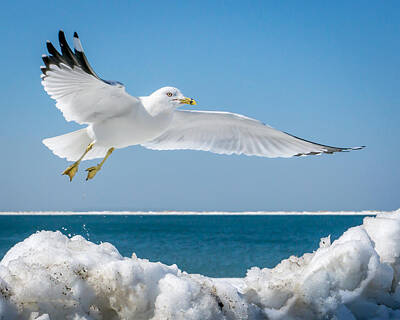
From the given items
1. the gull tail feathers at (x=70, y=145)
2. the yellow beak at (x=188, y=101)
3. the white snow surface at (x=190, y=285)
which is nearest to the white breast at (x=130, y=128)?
the yellow beak at (x=188, y=101)

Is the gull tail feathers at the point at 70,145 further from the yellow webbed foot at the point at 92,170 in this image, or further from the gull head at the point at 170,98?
the gull head at the point at 170,98

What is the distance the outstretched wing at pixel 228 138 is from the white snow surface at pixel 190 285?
2015 mm

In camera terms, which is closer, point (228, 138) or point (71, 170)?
point (71, 170)

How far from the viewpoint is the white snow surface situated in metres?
2.30

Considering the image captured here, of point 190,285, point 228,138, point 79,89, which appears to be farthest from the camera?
point 228,138

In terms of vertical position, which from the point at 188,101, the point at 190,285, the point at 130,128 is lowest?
the point at 190,285

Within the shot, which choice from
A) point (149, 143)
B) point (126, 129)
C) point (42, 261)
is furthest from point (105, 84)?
point (42, 261)

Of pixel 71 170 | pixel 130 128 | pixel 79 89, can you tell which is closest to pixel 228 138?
pixel 130 128

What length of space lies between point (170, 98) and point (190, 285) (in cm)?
247

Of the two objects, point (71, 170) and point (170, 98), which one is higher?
point (170, 98)

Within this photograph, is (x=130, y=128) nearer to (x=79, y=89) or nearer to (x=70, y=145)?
(x=79, y=89)

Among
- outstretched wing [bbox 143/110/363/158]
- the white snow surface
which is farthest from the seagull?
the white snow surface

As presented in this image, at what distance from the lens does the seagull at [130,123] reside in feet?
14.0

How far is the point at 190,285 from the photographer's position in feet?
8.07
